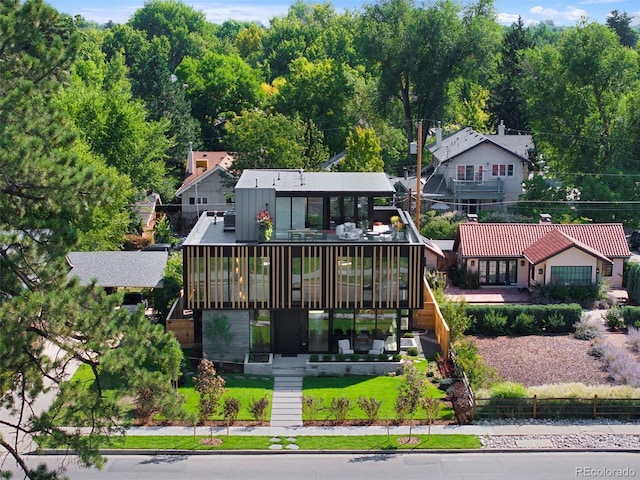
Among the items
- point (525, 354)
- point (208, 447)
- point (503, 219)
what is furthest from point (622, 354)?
point (503, 219)

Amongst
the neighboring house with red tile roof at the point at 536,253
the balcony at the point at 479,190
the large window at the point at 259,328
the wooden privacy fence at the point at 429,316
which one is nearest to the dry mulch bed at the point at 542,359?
the wooden privacy fence at the point at 429,316

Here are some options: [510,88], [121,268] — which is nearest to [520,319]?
[121,268]

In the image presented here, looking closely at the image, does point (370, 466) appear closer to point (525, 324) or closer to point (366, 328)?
point (366, 328)

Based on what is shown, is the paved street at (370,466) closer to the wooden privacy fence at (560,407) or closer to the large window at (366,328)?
the wooden privacy fence at (560,407)

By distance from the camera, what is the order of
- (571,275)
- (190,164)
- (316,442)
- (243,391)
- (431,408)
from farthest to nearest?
(190,164) → (571,275) → (243,391) → (431,408) → (316,442)

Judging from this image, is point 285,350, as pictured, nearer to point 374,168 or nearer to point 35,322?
point 35,322

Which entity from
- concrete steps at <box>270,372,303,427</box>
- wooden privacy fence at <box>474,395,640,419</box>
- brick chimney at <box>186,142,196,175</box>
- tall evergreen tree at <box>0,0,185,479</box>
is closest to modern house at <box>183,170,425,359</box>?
concrete steps at <box>270,372,303,427</box>
